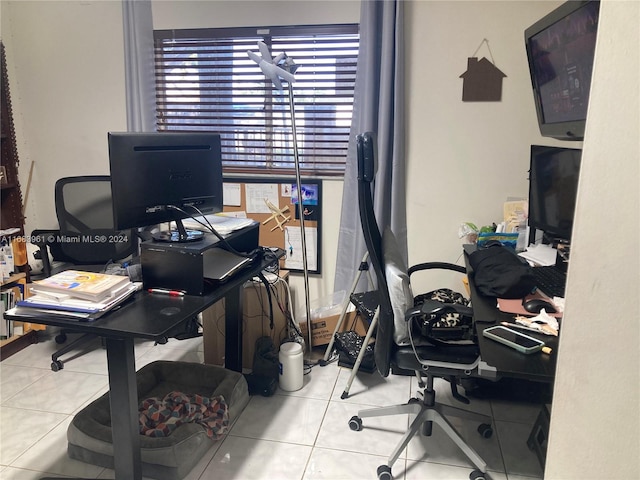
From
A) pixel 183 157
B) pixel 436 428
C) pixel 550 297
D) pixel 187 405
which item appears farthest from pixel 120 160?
pixel 436 428

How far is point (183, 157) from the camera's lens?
1920 millimetres

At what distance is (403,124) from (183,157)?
142cm

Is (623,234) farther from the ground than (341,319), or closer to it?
farther from the ground

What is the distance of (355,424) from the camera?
2.17 meters

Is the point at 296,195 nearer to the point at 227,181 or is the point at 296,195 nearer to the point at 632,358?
the point at 227,181

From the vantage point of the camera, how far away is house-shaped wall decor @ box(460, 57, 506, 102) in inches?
106

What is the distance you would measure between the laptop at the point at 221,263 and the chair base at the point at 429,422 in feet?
2.93

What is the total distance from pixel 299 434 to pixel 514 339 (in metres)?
1.14

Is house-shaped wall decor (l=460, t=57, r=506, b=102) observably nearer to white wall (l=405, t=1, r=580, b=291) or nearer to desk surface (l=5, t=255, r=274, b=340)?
white wall (l=405, t=1, r=580, b=291)

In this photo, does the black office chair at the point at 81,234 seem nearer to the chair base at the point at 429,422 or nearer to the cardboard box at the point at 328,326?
the cardboard box at the point at 328,326

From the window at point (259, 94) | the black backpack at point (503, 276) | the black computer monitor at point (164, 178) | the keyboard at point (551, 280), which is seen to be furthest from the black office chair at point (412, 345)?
the window at point (259, 94)

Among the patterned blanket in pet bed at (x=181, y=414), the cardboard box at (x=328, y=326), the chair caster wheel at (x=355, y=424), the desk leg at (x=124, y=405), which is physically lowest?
the chair caster wheel at (x=355, y=424)

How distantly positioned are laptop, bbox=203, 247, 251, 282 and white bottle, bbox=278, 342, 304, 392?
608 millimetres

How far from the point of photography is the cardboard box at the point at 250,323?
2.71 m
